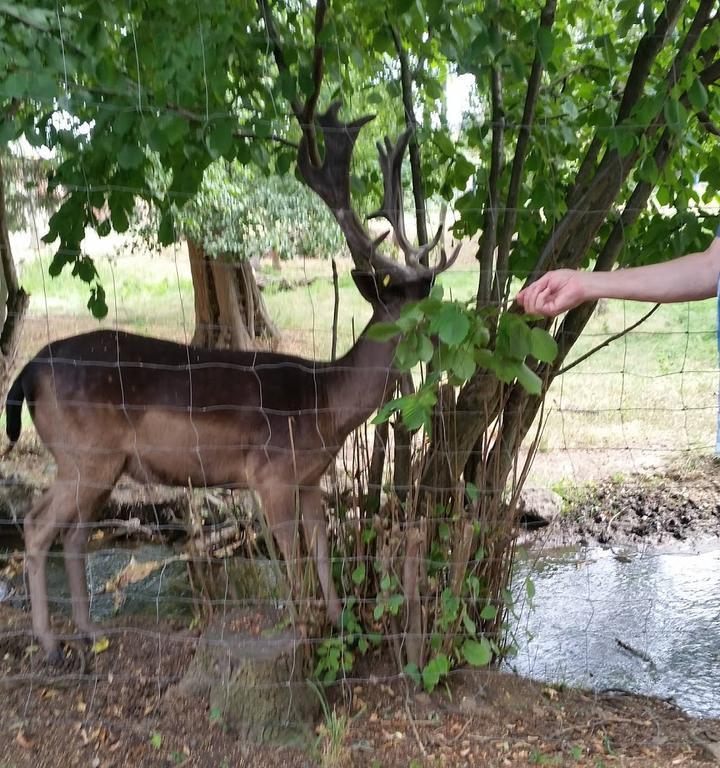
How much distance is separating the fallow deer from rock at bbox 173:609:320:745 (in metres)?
0.30

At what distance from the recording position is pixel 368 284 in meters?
2.96

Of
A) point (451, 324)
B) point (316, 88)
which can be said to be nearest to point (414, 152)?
point (316, 88)

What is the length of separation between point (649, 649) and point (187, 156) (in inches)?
123

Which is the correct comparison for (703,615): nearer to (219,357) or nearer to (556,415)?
(556,415)

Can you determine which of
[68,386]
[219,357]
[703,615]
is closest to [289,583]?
[219,357]

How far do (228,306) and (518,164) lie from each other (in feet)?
7.87

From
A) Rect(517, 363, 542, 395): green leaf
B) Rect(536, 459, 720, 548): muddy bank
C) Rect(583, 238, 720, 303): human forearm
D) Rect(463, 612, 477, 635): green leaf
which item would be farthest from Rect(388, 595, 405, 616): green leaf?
Rect(536, 459, 720, 548): muddy bank

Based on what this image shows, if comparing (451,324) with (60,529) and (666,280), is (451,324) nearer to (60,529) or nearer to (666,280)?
(666,280)

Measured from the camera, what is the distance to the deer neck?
3.05 m

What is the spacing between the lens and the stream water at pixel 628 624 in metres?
3.66

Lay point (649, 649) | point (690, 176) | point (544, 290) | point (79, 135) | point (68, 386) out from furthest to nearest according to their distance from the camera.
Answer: point (649, 649) → point (690, 176) → point (68, 386) → point (79, 135) → point (544, 290)

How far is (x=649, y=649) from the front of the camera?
3990mm

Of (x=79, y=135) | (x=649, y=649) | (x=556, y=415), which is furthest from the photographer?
(x=556, y=415)

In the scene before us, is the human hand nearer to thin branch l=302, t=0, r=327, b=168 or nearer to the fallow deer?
the fallow deer
